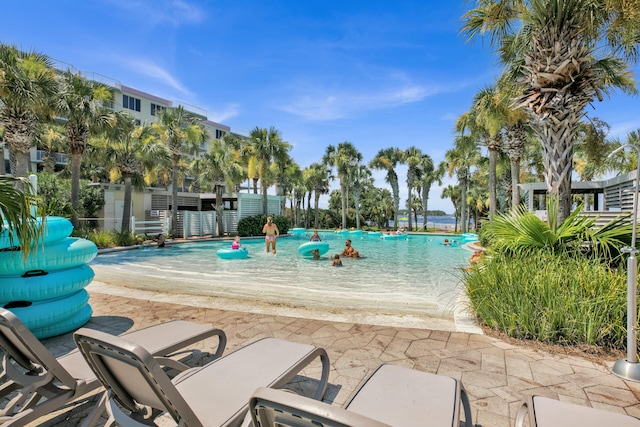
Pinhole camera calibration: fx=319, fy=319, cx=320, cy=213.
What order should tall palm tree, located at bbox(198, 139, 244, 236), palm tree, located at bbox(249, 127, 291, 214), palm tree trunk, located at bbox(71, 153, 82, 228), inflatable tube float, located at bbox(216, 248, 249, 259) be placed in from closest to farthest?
inflatable tube float, located at bbox(216, 248, 249, 259)
palm tree trunk, located at bbox(71, 153, 82, 228)
tall palm tree, located at bbox(198, 139, 244, 236)
palm tree, located at bbox(249, 127, 291, 214)

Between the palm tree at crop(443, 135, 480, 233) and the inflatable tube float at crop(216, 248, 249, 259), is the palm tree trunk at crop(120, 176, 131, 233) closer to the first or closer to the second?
the inflatable tube float at crop(216, 248, 249, 259)

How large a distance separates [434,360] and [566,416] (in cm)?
169

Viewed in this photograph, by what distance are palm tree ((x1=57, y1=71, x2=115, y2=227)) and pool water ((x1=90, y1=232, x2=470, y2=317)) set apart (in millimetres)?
5602

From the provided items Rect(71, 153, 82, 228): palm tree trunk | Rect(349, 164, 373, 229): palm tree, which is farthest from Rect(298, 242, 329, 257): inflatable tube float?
Rect(349, 164, 373, 229): palm tree

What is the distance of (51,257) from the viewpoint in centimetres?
409

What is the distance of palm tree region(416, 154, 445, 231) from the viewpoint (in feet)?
128

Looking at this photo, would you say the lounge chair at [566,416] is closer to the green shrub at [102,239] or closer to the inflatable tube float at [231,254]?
the inflatable tube float at [231,254]

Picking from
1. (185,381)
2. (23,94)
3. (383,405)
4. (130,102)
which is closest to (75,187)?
(23,94)

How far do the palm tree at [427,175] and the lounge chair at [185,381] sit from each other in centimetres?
3837

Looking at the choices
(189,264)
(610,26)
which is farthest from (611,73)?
(189,264)

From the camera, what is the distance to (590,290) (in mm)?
3885

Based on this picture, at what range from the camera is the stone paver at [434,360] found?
2.66 meters

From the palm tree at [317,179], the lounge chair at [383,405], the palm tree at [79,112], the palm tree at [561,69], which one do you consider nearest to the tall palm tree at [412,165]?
the palm tree at [317,179]

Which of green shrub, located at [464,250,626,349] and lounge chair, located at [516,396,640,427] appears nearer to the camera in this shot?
lounge chair, located at [516,396,640,427]
